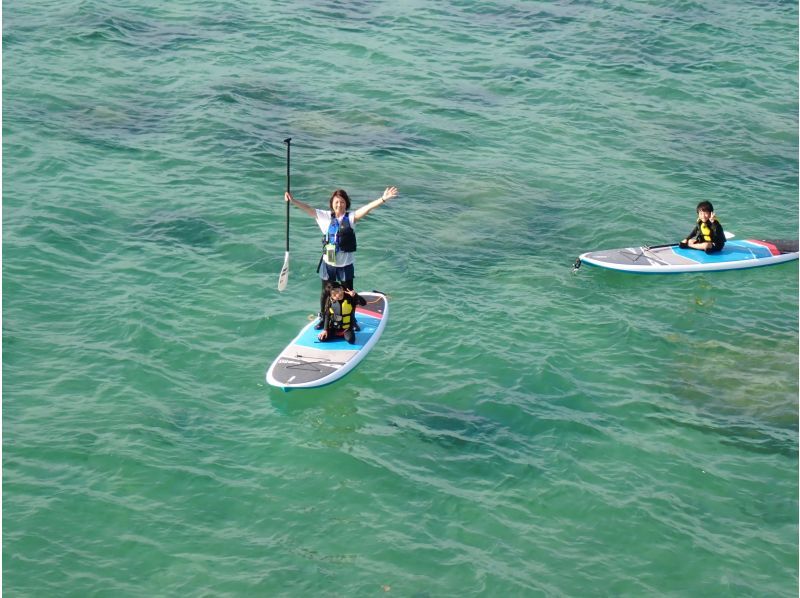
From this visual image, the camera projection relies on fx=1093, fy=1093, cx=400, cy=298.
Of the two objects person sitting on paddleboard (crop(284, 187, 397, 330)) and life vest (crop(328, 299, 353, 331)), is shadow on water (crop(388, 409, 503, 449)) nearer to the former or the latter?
life vest (crop(328, 299, 353, 331))

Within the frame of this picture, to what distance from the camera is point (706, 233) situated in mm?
23578

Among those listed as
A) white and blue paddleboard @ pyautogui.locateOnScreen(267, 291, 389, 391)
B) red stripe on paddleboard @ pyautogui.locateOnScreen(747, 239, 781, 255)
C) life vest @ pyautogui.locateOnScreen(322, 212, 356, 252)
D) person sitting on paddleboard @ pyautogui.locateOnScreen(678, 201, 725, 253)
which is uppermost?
life vest @ pyautogui.locateOnScreen(322, 212, 356, 252)

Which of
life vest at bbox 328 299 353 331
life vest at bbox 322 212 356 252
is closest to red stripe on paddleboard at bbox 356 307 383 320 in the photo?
life vest at bbox 328 299 353 331

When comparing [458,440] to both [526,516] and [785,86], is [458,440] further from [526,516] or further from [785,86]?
[785,86]

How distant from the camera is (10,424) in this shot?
1792cm

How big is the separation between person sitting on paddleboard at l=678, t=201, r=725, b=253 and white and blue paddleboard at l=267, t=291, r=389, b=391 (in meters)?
7.49

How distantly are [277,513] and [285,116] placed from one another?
16168 millimetres

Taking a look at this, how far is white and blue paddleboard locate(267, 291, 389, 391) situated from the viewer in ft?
61.2

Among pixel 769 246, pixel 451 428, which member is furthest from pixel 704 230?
pixel 451 428

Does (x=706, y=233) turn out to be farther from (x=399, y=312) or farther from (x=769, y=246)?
(x=399, y=312)

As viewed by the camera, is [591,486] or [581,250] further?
[581,250]

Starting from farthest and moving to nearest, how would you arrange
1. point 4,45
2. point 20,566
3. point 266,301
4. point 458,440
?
point 4,45, point 266,301, point 458,440, point 20,566

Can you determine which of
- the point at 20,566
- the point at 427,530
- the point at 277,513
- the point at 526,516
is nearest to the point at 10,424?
the point at 20,566

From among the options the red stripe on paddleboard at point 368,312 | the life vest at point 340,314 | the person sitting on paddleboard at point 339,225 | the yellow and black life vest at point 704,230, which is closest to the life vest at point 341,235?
the person sitting on paddleboard at point 339,225
